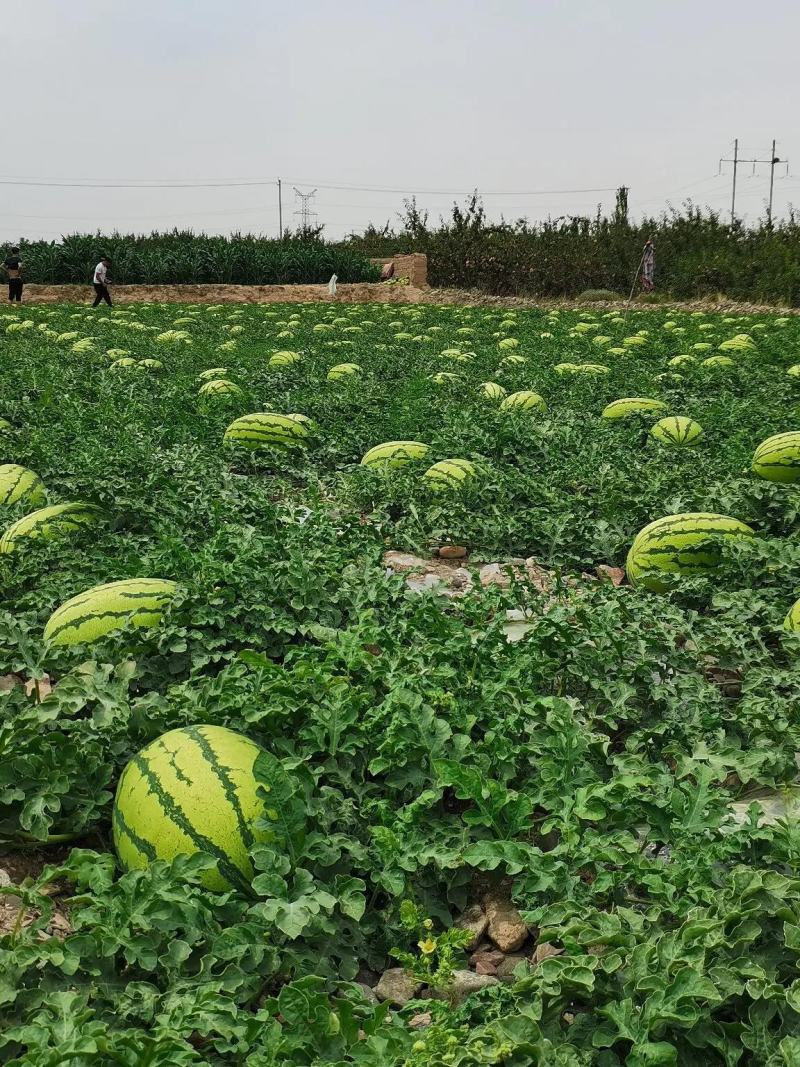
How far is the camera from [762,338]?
11.6 meters

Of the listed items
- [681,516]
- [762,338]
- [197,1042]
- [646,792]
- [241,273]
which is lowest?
[197,1042]

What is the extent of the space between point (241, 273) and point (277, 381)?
2014cm

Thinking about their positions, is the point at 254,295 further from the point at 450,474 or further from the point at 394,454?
the point at 450,474

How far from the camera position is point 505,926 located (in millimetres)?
2104

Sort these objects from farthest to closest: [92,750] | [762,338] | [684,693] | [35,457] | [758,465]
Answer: [762,338], [35,457], [758,465], [684,693], [92,750]

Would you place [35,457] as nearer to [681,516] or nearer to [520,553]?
[520,553]

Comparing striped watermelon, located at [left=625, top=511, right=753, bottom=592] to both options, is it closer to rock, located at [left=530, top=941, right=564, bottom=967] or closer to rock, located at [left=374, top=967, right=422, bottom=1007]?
rock, located at [left=530, top=941, right=564, bottom=967]

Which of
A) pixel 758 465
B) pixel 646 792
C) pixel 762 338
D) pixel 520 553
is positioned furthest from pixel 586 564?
pixel 762 338

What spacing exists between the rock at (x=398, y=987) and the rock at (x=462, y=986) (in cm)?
5

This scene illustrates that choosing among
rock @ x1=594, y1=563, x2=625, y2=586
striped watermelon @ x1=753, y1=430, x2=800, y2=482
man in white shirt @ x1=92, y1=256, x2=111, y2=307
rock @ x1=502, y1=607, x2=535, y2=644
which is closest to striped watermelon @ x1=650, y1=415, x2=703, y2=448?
striped watermelon @ x1=753, y1=430, x2=800, y2=482

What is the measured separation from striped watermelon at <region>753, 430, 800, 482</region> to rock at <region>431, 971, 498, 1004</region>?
11.2 ft

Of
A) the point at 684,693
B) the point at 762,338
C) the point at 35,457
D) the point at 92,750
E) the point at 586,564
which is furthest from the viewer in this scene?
the point at 762,338

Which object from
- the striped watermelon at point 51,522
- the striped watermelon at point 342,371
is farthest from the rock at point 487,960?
the striped watermelon at point 342,371

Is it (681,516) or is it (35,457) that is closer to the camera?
(681,516)
